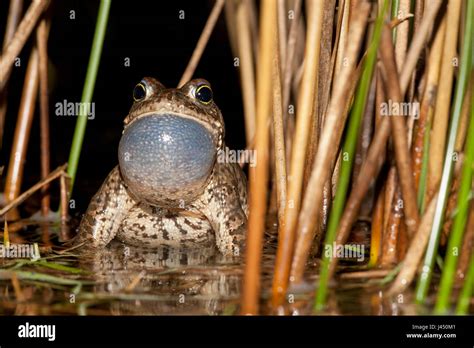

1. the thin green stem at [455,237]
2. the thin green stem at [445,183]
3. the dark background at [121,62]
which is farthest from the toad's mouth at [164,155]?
the dark background at [121,62]

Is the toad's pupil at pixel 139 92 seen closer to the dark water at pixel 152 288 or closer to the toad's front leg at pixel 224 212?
the toad's front leg at pixel 224 212

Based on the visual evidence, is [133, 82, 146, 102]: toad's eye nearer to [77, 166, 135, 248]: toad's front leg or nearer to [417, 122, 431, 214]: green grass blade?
[77, 166, 135, 248]: toad's front leg

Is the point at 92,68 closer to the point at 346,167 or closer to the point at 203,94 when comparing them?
the point at 203,94

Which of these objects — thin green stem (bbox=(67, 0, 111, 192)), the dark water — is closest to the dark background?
thin green stem (bbox=(67, 0, 111, 192))

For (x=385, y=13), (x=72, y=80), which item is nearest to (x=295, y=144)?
(x=385, y=13)

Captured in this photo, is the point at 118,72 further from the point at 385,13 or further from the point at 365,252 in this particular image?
the point at 385,13
